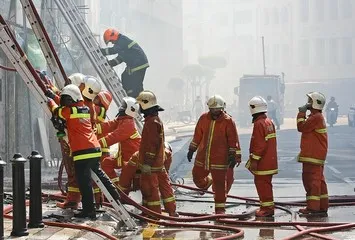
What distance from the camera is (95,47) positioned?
13.8 metres

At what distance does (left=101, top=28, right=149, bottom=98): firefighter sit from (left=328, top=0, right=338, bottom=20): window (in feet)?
197

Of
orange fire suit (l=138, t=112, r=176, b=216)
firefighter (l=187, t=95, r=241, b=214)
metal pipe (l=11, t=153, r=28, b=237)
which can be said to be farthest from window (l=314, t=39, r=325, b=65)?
metal pipe (l=11, t=153, r=28, b=237)

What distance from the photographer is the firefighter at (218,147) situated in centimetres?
999

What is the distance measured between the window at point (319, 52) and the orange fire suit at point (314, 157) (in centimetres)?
6521

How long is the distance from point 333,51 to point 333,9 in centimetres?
373

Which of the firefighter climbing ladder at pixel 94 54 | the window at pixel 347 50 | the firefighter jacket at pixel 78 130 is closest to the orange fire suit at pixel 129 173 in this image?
the firefighter jacket at pixel 78 130

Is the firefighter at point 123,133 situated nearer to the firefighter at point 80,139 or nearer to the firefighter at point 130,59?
the firefighter at point 80,139

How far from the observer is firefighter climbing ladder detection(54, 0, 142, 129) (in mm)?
13539

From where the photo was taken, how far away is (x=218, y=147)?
10.0 meters

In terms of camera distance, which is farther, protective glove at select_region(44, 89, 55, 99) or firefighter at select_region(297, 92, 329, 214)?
firefighter at select_region(297, 92, 329, 214)

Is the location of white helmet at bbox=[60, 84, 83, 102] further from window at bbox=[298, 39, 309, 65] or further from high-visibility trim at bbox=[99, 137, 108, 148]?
window at bbox=[298, 39, 309, 65]

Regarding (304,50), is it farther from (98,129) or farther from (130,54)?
(98,129)

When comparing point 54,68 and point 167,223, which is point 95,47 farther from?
point 167,223

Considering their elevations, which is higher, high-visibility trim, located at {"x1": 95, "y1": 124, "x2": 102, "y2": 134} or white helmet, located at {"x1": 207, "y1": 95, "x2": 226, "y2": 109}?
white helmet, located at {"x1": 207, "y1": 95, "x2": 226, "y2": 109}
